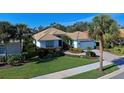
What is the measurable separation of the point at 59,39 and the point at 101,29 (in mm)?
2945

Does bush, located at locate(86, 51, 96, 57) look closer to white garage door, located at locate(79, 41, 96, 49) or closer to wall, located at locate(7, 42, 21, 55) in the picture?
white garage door, located at locate(79, 41, 96, 49)

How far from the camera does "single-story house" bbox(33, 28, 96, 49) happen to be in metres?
21.6

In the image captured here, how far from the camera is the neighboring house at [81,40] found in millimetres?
21594

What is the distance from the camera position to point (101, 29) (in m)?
21.6

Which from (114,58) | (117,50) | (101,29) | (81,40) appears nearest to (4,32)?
(81,40)

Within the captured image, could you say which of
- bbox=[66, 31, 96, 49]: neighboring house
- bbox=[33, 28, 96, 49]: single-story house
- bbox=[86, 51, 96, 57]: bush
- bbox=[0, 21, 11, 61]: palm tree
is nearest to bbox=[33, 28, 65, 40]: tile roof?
bbox=[33, 28, 96, 49]: single-story house

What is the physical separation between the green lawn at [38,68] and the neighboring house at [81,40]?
1.08 meters

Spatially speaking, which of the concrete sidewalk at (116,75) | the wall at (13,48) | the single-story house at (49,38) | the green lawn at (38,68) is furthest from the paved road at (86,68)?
the wall at (13,48)

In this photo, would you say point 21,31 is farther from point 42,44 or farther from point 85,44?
point 85,44

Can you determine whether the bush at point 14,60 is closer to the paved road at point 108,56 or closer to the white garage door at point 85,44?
the white garage door at point 85,44
